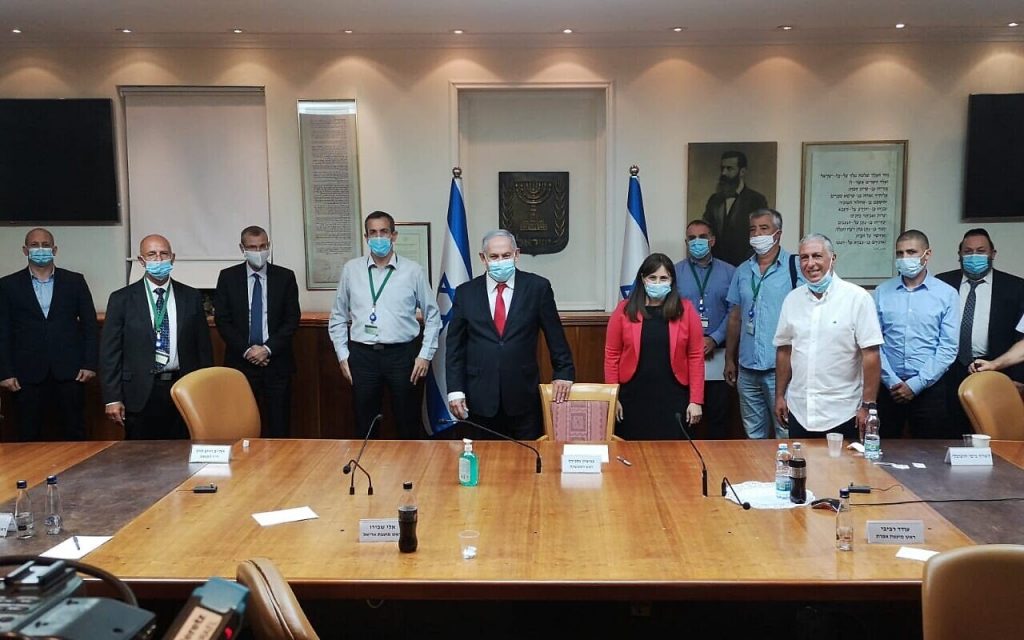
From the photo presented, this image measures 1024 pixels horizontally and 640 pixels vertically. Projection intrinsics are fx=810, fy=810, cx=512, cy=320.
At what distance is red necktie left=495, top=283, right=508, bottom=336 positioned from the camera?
427 centimetres

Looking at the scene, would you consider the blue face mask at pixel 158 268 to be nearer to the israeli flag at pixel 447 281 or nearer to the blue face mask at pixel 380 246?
the blue face mask at pixel 380 246

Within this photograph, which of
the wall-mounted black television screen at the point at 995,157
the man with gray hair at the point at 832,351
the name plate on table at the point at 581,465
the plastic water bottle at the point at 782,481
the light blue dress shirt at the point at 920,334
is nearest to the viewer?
the plastic water bottle at the point at 782,481

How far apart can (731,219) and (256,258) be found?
3.49m

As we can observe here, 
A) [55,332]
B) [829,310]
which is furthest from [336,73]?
[829,310]

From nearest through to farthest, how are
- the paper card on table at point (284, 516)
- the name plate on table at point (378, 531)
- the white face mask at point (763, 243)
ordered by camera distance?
the name plate on table at point (378, 531) < the paper card on table at point (284, 516) < the white face mask at point (763, 243)

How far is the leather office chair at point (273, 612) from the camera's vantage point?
1.48 metres

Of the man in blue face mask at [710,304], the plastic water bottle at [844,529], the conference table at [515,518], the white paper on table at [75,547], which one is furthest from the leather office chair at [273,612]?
the man in blue face mask at [710,304]

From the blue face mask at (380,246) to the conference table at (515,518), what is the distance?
1753 millimetres

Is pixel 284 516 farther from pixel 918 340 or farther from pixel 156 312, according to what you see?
pixel 918 340

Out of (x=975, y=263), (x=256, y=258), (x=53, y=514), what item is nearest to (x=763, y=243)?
(x=975, y=263)

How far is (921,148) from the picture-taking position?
6.19 meters

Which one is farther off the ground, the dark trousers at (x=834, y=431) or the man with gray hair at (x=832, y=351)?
the man with gray hair at (x=832, y=351)

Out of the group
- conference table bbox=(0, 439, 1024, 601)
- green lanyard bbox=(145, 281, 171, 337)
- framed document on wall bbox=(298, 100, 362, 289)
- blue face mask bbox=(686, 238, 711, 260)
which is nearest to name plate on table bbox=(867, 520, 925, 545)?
conference table bbox=(0, 439, 1024, 601)

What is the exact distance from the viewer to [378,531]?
2385mm
